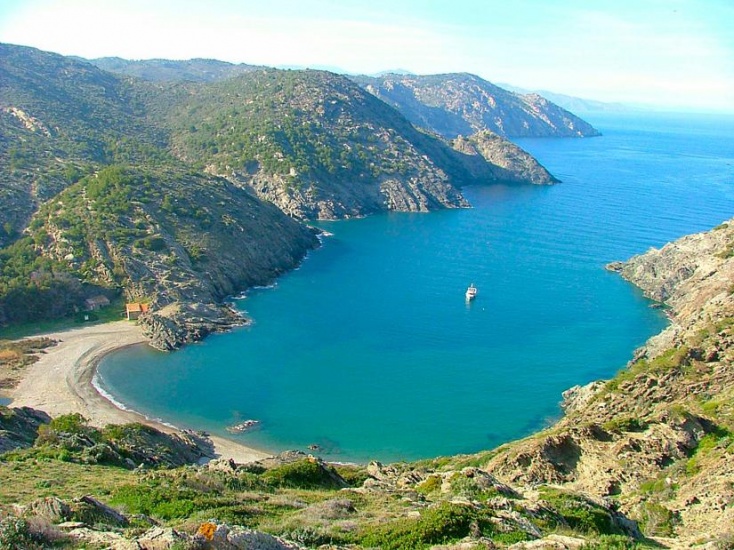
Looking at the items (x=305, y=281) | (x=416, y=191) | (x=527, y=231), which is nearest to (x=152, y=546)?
(x=305, y=281)

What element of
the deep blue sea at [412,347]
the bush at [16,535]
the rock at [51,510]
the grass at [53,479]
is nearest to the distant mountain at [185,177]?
the deep blue sea at [412,347]

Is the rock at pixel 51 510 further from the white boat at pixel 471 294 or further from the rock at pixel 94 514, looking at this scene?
the white boat at pixel 471 294

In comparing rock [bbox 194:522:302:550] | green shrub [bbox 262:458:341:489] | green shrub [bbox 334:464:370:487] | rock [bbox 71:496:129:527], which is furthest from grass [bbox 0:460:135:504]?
rock [bbox 194:522:302:550]

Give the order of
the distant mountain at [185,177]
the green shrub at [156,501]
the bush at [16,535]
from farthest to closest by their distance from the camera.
A: the distant mountain at [185,177] → the green shrub at [156,501] → the bush at [16,535]

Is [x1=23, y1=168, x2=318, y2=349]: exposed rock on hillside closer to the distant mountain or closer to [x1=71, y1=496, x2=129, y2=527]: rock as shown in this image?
the distant mountain

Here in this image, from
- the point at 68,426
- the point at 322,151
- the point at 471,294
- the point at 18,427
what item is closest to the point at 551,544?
the point at 68,426

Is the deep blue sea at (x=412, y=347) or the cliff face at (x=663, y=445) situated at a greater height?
the cliff face at (x=663, y=445)
